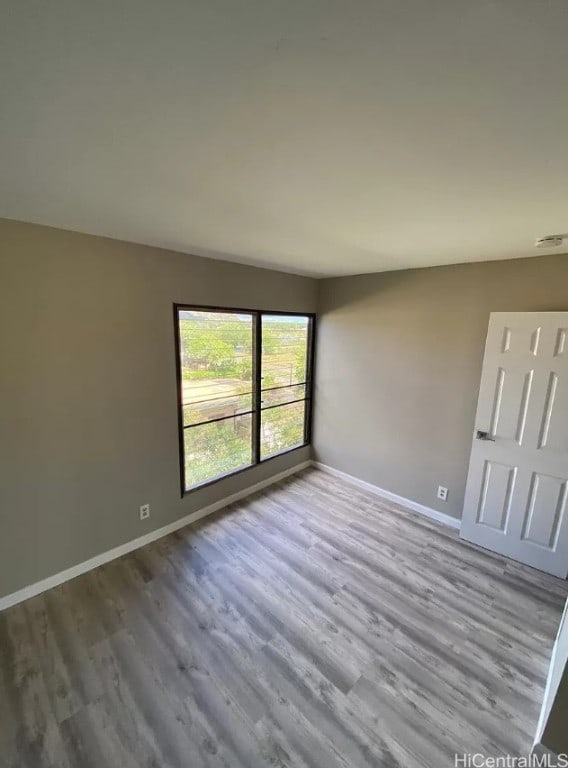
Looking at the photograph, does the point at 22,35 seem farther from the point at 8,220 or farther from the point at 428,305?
the point at 428,305

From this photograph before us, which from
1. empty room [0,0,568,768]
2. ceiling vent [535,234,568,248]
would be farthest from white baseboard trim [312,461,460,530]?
ceiling vent [535,234,568,248]

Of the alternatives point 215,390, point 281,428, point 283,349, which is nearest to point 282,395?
point 281,428

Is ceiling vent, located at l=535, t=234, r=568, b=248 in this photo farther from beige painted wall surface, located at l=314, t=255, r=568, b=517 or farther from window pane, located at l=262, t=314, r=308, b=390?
window pane, located at l=262, t=314, r=308, b=390

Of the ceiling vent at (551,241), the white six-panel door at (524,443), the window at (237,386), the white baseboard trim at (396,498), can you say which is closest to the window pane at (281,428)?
the window at (237,386)

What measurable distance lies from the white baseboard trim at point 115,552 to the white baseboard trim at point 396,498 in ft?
2.77

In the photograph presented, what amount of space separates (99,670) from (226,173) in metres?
2.44

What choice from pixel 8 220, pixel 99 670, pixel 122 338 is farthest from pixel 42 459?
pixel 8 220

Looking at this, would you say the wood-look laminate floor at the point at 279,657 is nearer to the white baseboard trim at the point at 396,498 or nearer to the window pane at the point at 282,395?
the white baseboard trim at the point at 396,498

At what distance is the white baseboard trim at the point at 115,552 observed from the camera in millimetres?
2029

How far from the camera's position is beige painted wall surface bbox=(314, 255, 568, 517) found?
8.40 feet

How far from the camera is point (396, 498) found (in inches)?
129

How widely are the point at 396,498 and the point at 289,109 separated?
3340 mm

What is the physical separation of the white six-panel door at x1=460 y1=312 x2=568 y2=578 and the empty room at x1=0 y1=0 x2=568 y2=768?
0.02 m

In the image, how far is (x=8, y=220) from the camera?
1.77 meters
